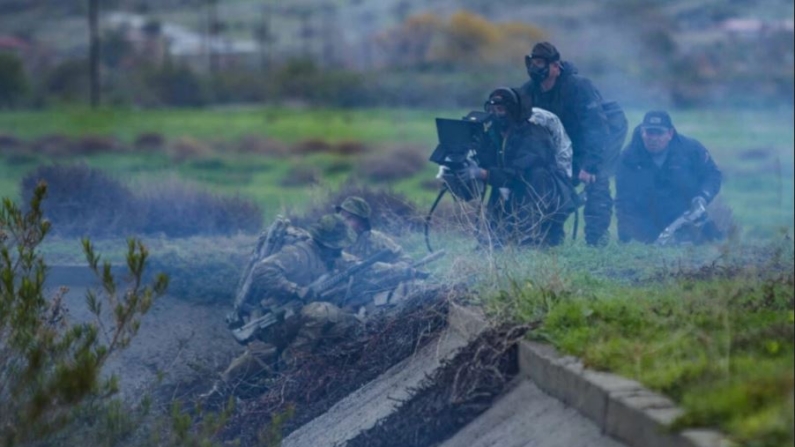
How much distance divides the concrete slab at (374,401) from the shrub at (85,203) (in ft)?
27.8

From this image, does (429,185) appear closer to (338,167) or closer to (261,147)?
(338,167)

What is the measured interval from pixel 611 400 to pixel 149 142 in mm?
40375

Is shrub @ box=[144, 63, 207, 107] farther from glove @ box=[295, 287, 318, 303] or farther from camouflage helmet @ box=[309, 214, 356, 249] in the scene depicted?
glove @ box=[295, 287, 318, 303]

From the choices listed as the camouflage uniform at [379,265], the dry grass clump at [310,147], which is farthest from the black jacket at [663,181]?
the dry grass clump at [310,147]

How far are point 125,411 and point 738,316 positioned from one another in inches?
146

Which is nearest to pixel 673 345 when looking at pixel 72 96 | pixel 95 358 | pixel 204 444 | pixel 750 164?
pixel 204 444

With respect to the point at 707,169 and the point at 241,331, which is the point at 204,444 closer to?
the point at 241,331

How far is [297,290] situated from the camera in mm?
11992

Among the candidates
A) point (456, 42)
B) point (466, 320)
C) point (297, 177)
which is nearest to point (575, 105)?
point (466, 320)

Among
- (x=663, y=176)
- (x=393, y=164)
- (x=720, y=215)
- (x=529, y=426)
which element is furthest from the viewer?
(x=393, y=164)

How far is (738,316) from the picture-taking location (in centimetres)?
797

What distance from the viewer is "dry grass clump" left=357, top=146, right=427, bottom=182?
39969mm

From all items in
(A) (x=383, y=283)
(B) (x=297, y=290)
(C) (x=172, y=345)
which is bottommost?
(C) (x=172, y=345)

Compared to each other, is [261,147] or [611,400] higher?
[611,400]
